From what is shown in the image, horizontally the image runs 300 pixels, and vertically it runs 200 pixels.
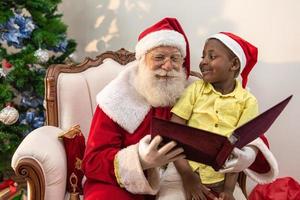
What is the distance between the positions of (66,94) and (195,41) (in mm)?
827

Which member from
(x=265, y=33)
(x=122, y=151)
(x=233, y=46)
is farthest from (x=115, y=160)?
(x=265, y=33)

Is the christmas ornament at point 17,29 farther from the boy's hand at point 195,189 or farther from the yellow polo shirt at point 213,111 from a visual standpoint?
the boy's hand at point 195,189

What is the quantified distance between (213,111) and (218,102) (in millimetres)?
39

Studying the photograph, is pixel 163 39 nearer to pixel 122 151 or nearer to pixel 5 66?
pixel 122 151

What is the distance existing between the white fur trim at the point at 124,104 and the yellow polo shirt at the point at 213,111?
5.4 inches

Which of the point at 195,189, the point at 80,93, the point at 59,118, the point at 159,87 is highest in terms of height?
the point at 159,87

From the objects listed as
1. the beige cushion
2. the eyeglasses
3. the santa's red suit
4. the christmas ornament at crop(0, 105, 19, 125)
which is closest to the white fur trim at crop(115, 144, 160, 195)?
the santa's red suit

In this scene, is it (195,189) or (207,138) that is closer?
(207,138)

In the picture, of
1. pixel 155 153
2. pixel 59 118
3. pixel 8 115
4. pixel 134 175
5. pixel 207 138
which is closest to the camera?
pixel 207 138

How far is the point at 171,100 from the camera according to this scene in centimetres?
146

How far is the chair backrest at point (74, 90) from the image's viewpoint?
5.62 feet

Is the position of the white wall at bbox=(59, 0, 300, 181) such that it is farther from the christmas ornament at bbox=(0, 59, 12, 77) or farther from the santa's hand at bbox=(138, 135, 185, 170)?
the santa's hand at bbox=(138, 135, 185, 170)

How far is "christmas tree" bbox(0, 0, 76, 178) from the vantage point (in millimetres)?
1927

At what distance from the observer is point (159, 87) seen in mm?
1423
